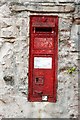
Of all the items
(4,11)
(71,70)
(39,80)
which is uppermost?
(4,11)

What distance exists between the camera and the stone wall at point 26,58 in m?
3.69

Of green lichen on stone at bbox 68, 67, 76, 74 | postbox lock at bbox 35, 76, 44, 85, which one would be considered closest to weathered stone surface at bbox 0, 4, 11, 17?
postbox lock at bbox 35, 76, 44, 85

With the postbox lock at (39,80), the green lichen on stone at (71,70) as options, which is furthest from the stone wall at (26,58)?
the postbox lock at (39,80)

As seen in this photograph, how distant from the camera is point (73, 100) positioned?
3.77 m

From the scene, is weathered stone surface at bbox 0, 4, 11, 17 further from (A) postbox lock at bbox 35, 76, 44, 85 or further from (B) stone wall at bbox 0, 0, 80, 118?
(A) postbox lock at bbox 35, 76, 44, 85

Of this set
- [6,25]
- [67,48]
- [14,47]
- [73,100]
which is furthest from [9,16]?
[73,100]

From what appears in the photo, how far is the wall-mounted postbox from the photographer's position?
12.2 feet

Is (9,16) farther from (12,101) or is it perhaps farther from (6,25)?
(12,101)

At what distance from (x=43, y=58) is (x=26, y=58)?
7.9 inches

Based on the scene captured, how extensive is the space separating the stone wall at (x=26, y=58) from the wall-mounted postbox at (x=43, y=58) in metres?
0.05

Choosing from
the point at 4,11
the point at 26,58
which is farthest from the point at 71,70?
the point at 4,11

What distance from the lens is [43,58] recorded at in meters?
3.72

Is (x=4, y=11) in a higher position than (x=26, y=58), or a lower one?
higher

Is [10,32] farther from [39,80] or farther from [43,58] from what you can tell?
[39,80]
